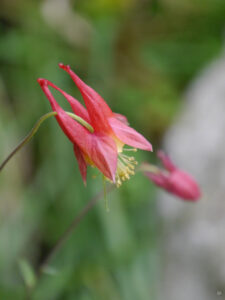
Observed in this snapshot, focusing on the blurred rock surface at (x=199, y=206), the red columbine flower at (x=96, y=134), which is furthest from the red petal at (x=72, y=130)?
the blurred rock surface at (x=199, y=206)

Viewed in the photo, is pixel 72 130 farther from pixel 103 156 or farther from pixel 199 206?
pixel 199 206

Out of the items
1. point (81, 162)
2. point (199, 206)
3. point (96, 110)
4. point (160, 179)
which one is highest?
point (96, 110)

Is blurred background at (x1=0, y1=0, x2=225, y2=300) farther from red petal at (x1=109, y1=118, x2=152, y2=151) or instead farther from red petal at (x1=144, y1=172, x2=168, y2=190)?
red petal at (x1=109, y1=118, x2=152, y2=151)

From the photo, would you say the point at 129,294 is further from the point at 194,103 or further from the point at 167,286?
the point at 194,103

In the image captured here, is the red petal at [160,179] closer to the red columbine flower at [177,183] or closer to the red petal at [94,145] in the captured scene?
the red columbine flower at [177,183]

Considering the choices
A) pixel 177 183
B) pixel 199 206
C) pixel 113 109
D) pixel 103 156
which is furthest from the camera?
pixel 113 109

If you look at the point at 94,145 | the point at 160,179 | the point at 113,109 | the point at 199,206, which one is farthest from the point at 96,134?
the point at 113,109

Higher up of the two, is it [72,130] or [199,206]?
[72,130]
